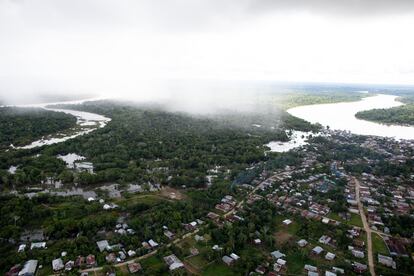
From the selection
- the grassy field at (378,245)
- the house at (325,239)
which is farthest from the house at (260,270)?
the grassy field at (378,245)

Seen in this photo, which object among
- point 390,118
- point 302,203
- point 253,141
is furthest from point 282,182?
point 390,118

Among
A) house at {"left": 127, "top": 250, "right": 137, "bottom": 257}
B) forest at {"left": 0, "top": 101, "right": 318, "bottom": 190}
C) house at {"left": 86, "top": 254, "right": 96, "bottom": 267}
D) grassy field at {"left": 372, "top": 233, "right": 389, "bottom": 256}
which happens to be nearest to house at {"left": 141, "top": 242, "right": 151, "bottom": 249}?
house at {"left": 127, "top": 250, "right": 137, "bottom": 257}

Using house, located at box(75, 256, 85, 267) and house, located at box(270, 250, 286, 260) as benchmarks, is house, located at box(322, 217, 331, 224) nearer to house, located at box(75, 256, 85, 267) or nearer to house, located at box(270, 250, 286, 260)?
house, located at box(270, 250, 286, 260)

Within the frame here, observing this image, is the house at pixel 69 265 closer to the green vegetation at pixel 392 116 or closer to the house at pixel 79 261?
the house at pixel 79 261

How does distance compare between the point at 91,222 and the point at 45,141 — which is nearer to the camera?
the point at 91,222

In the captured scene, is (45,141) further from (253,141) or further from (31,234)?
(253,141)

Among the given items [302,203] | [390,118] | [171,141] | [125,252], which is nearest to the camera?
[125,252]

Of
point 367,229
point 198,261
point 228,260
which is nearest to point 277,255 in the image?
point 228,260
